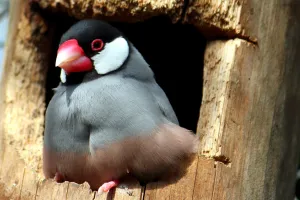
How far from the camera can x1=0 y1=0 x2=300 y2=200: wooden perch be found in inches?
135

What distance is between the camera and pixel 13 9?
177 inches

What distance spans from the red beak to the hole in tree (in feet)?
3.50

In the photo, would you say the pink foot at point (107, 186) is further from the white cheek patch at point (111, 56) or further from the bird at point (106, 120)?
the white cheek patch at point (111, 56)

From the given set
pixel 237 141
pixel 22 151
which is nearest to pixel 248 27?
pixel 237 141

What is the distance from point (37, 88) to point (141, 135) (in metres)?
1.09

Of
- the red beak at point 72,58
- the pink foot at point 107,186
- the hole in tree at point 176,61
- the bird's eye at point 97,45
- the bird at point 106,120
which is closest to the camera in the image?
the pink foot at point 107,186

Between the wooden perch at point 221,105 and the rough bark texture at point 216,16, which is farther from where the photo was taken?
the rough bark texture at point 216,16

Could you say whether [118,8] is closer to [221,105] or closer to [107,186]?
[221,105]

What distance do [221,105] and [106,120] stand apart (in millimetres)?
628

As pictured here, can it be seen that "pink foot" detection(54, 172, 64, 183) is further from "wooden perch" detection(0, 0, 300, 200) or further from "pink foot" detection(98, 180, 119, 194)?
"pink foot" detection(98, 180, 119, 194)

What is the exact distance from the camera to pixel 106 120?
11.7 feet

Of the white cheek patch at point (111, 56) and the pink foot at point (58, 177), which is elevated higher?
the white cheek patch at point (111, 56)

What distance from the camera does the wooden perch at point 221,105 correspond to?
3.44 meters

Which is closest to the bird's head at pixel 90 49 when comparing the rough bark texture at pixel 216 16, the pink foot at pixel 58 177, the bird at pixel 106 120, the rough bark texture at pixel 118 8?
the bird at pixel 106 120
